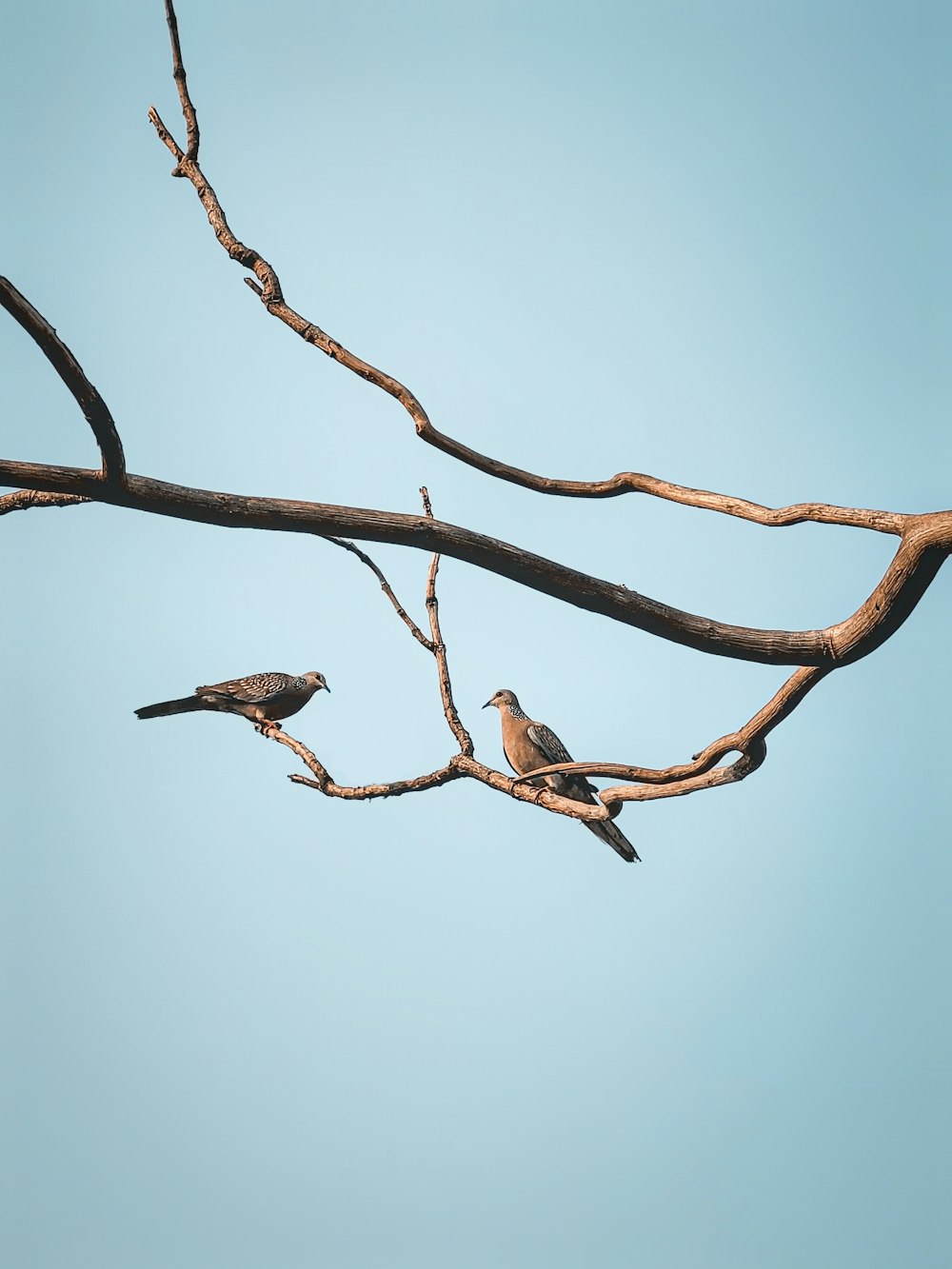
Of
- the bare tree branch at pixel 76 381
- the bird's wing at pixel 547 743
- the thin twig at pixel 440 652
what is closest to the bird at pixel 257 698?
the thin twig at pixel 440 652

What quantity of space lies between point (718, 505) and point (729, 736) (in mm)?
565

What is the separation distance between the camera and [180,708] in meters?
6.15

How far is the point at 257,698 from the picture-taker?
6.84m

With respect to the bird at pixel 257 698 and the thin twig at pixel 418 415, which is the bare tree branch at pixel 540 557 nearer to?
the thin twig at pixel 418 415

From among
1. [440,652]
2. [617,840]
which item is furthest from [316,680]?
[440,652]

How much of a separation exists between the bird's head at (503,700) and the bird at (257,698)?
1.53m

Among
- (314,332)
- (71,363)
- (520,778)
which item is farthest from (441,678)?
(71,363)

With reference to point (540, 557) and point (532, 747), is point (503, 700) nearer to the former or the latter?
point (532, 747)

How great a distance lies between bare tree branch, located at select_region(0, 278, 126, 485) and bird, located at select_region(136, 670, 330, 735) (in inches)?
112

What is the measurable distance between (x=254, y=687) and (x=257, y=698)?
0.36 ft

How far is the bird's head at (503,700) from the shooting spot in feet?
30.1

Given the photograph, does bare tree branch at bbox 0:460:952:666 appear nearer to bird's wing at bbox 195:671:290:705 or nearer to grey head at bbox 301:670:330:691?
bird's wing at bbox 195:671:290:705

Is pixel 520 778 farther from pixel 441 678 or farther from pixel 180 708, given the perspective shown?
pixel 180 708

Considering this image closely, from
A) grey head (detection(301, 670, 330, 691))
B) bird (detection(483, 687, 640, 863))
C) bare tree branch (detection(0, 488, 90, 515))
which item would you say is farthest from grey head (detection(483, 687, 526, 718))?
bare tree branch (detection(0, 488, 90, 515))
